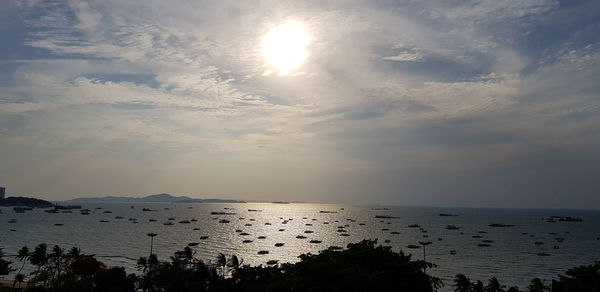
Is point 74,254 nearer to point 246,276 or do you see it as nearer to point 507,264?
point 246,276

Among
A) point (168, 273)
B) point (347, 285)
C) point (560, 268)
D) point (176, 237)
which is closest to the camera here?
point (347, 285)

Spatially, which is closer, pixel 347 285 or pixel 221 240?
pixel 347 285

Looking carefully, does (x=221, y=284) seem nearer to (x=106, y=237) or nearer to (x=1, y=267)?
(x=1, y=267)

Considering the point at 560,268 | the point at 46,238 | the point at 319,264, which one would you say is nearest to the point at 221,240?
the point at 46,238

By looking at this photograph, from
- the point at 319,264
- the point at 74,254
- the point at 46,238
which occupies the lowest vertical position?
the point at 46,238

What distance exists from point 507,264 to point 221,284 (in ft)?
315

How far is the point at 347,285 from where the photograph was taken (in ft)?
129

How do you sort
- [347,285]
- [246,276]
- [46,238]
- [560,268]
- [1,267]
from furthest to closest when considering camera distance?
1. [46,238]
2. [560,268]
3. [1,267]
4. [246,276]
5. [347,285]

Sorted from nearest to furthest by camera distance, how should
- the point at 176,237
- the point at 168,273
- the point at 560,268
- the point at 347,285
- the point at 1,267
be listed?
the point at 347,285, the point at 168,273, the point at 1,267, the point at 560,268, the point at 176,237

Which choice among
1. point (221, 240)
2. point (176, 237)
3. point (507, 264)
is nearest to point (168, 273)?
point (507, 264)

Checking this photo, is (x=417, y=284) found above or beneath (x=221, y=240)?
above

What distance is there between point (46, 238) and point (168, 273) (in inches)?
5413

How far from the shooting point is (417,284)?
131 feet

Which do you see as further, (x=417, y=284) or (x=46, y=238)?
(x=46, y=238)
